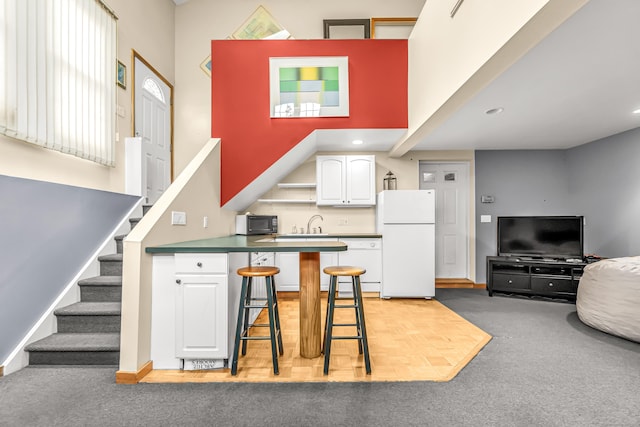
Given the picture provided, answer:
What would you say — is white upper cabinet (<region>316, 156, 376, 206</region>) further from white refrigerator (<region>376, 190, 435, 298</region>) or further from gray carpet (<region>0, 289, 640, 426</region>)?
gray carpet (<region>0, 289, 640, 426</region>)

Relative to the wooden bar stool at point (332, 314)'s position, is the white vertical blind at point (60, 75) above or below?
above

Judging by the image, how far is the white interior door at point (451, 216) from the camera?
5223 mm

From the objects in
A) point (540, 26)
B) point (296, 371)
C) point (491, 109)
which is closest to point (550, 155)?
point (491, 109)

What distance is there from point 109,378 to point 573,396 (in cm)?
298

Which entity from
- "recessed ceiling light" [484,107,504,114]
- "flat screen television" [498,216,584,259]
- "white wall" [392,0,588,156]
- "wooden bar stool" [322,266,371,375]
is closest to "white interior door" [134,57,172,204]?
"wooden bar stool" [322,266,371,375]

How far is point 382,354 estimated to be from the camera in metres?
→ 2.58

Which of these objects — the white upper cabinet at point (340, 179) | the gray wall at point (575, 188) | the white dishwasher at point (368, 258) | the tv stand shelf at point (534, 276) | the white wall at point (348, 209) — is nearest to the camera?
the gray wall at point (575, 188)

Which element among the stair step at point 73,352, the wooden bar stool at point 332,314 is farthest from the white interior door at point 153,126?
the wooden bar stool at point 332,314

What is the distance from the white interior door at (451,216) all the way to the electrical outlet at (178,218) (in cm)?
387

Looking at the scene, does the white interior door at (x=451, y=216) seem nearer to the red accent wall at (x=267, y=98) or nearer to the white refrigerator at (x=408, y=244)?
the white refrigerator at (x=408, y=244)

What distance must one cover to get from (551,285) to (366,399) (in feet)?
12.2

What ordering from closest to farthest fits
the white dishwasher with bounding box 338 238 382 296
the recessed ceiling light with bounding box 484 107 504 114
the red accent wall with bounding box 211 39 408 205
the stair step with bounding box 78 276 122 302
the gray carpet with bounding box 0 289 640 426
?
the gray carpet with bounding box 0 289 640 426 → the stair step with bounding box 78 276 122 302 → the recessed ceiling light with bounding box 484 107 504 114 → the red accent wall with bounding box 211 39 408 205 → the white dishwasher with bounding box 338 238 382 296

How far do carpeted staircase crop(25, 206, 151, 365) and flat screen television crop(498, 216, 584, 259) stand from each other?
16.0ft

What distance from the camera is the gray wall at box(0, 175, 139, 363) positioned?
7.27 ft
